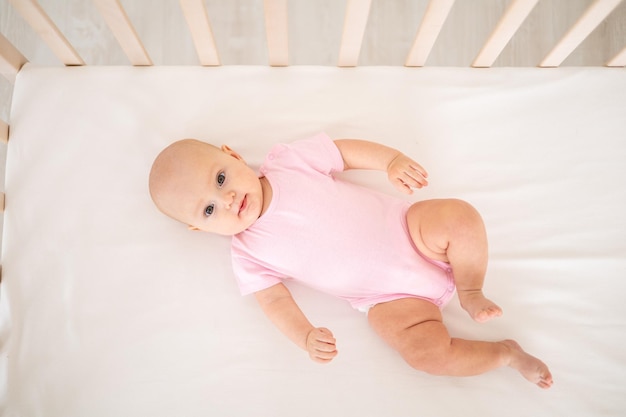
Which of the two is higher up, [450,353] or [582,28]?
[582,28]

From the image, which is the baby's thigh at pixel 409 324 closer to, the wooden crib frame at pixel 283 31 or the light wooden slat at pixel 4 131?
the wooden crib frame at pixel 283 31

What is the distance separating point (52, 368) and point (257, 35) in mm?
1212

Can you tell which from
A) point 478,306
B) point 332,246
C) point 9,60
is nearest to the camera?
point 478,306

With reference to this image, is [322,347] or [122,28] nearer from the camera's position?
[322,347]

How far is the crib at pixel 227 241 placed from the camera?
117 cm

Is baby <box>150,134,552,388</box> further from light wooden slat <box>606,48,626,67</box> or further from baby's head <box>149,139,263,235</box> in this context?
light wooden slat <box>606,48,626,67</box>

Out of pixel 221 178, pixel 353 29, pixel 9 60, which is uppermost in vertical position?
pixel 353 29

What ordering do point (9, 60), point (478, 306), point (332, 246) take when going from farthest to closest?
1. point (9, 60)
2. point (332, 246)
3. point (478, 306)

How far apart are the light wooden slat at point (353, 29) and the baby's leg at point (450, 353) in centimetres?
65

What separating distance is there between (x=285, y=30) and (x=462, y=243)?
2.01 ft

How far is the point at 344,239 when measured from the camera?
3.92 feet

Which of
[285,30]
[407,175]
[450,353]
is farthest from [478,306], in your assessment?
[285,30]

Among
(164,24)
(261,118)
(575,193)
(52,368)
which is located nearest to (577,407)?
(575,193)

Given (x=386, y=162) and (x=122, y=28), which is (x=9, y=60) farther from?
(x=386, y=162)
